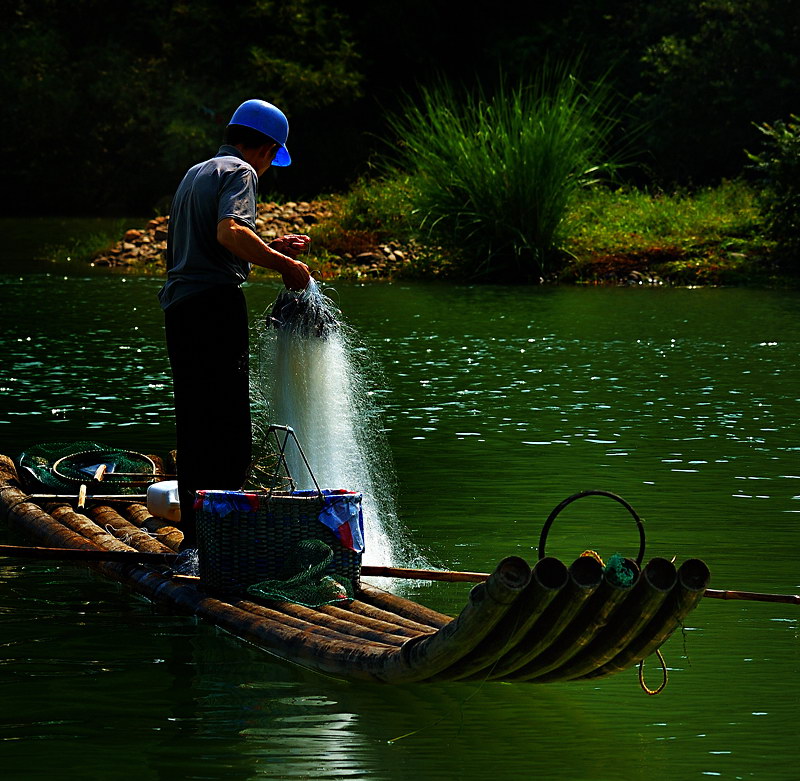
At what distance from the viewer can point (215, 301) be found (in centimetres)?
639

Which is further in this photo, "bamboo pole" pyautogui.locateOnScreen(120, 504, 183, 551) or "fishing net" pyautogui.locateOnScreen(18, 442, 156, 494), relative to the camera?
"fishing net" pyautogui.locateOnScreen(18, 442, 156, 494)

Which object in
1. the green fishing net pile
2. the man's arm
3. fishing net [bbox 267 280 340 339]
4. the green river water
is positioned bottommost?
the green river water

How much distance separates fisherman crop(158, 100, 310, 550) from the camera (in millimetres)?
6305

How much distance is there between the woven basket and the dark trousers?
486mm

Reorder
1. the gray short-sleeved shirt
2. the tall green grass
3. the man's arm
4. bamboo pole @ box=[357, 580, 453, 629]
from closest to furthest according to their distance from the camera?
bamboo pole @ box=[357, 580, 453, 629] < the man's arm < the gray short-sleeved shirt < the tall green grass

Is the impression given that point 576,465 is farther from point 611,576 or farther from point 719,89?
point 719,89

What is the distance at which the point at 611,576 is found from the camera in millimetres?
4484

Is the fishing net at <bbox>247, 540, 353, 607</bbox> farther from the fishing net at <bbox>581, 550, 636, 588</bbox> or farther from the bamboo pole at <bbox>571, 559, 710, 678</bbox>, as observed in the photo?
the fishing net at <bbox>581, 550, 636, 588</bbox>

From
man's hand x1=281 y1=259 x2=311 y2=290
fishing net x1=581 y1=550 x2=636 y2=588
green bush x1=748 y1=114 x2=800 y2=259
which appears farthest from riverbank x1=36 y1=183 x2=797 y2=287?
fishing net x1=581 y1=550 x2=636 y2=588

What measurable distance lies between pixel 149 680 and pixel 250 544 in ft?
2.30

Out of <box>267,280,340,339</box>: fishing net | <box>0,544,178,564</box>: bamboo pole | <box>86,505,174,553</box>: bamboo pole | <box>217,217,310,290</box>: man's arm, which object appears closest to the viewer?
<box>217,217,310,290</box>: man's arm

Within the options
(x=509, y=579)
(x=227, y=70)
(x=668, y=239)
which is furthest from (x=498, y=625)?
(x=227, y=70)

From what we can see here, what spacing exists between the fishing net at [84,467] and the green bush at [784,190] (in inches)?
686

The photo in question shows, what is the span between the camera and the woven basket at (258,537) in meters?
6.02
